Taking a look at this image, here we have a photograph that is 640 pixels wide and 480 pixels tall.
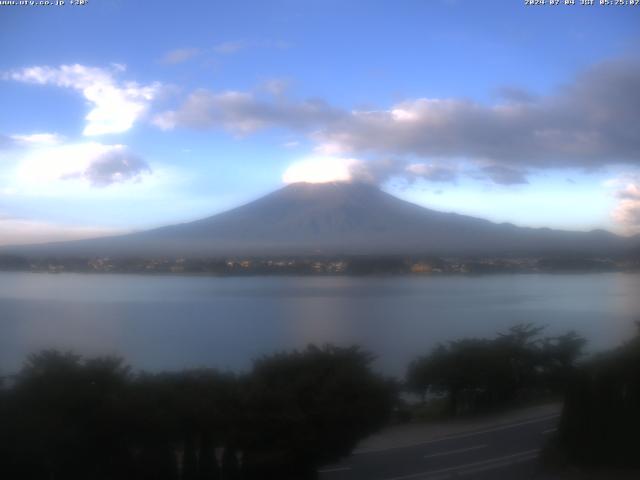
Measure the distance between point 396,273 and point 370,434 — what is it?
23.0 ft

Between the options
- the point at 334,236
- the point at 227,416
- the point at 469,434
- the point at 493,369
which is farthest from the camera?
the point at 334,236

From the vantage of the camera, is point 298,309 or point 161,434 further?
point 298,309

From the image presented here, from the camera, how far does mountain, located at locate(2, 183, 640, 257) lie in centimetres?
1448

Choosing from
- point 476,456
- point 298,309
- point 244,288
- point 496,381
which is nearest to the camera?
point 476,456

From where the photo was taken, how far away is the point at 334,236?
816 inches

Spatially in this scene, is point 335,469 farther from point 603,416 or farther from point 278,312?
point 278,312

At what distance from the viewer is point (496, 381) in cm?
1045

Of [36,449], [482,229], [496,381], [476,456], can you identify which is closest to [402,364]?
[496,381]

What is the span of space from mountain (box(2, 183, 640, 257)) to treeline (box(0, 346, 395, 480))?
669 cm

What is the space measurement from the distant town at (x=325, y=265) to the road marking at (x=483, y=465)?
6972 mm

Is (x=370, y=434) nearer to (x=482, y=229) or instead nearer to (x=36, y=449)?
(x=36, y=449)

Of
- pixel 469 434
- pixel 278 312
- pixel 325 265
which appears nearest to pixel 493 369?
pixel 469 434

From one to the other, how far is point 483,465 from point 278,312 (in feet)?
20.9

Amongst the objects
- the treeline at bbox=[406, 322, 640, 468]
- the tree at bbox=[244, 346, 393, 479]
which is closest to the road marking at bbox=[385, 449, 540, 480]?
the treeline at bbox=[406, 322, 640, 468]
